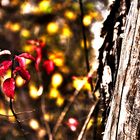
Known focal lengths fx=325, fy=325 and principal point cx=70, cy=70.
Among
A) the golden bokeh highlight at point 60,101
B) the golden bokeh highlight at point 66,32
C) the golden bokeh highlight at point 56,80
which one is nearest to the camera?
the golden bokeh highlight at point 60,101

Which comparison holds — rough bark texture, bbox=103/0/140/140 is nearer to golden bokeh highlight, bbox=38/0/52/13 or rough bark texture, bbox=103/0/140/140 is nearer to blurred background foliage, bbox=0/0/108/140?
blurred background foliage, bbox=0/0/108/140

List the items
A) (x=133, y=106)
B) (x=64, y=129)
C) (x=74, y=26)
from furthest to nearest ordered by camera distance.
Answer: (x=74, y=26), (x=64, y=129), (x=133, y=106)

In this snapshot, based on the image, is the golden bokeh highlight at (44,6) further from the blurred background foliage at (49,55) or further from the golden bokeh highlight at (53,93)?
the golden bokeh highlight at (53,93)

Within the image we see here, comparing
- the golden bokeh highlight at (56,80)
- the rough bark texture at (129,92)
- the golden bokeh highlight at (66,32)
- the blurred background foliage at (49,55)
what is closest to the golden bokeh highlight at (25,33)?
the blurred background foliage at (49,55)

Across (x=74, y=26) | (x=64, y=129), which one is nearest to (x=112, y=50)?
(x=64, y=129)

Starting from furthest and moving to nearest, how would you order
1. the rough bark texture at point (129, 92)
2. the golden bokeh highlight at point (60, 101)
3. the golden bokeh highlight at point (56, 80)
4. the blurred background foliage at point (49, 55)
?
the golden bokeh highlight at point (56, 80) < the golden bokeh highlight at point (60, 101) < the blurred background foliage at point (49, 55) < the rough bark texture at point (129, 92)

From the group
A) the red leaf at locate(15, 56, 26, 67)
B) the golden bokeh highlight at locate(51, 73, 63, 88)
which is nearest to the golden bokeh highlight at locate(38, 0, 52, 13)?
the golden bokeh highlight at locate(51, 73, 63, 88)

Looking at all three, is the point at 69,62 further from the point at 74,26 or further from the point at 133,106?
the point at 133,106
